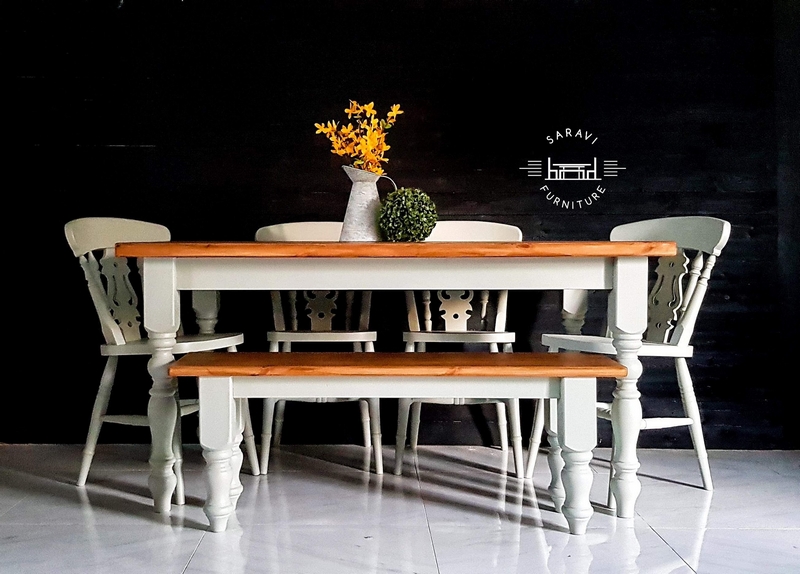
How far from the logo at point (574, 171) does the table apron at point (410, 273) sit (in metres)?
1.38

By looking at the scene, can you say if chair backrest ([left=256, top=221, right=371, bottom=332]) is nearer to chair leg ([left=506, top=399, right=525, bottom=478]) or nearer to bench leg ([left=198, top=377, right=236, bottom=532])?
chair leg ([left=506, top=399, right=525, bottom=478])

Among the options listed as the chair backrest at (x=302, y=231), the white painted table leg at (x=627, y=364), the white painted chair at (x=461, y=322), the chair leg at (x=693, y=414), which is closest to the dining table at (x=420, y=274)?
the white painted table leg at (x=627, y=364)

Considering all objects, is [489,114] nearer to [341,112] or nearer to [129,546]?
[341,112]

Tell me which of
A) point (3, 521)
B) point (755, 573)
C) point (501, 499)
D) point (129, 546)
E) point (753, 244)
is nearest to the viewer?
point (755, 573)

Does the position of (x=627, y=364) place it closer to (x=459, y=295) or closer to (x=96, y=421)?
(x=459, y=295)

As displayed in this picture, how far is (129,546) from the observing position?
6.93ft

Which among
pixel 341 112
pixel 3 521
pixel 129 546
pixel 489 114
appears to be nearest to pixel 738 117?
pixel 489 114

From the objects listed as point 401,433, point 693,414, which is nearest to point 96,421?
point 401,433

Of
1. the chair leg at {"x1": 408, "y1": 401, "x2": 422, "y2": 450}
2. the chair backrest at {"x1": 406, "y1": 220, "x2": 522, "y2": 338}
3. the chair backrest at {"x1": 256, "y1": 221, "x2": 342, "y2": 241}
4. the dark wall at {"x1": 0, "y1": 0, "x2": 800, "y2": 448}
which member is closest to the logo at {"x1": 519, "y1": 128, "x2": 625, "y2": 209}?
the dark wall at {"x1": 0, "y1": 0, "x2": 800, "y2": 448}

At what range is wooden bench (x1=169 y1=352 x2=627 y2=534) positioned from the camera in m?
2.15

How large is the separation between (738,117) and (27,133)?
11.0 feet

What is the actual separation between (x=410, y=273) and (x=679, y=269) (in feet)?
4.14

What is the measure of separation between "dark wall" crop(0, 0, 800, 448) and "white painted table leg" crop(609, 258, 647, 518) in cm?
124

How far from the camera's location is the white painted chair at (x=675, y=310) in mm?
2689
